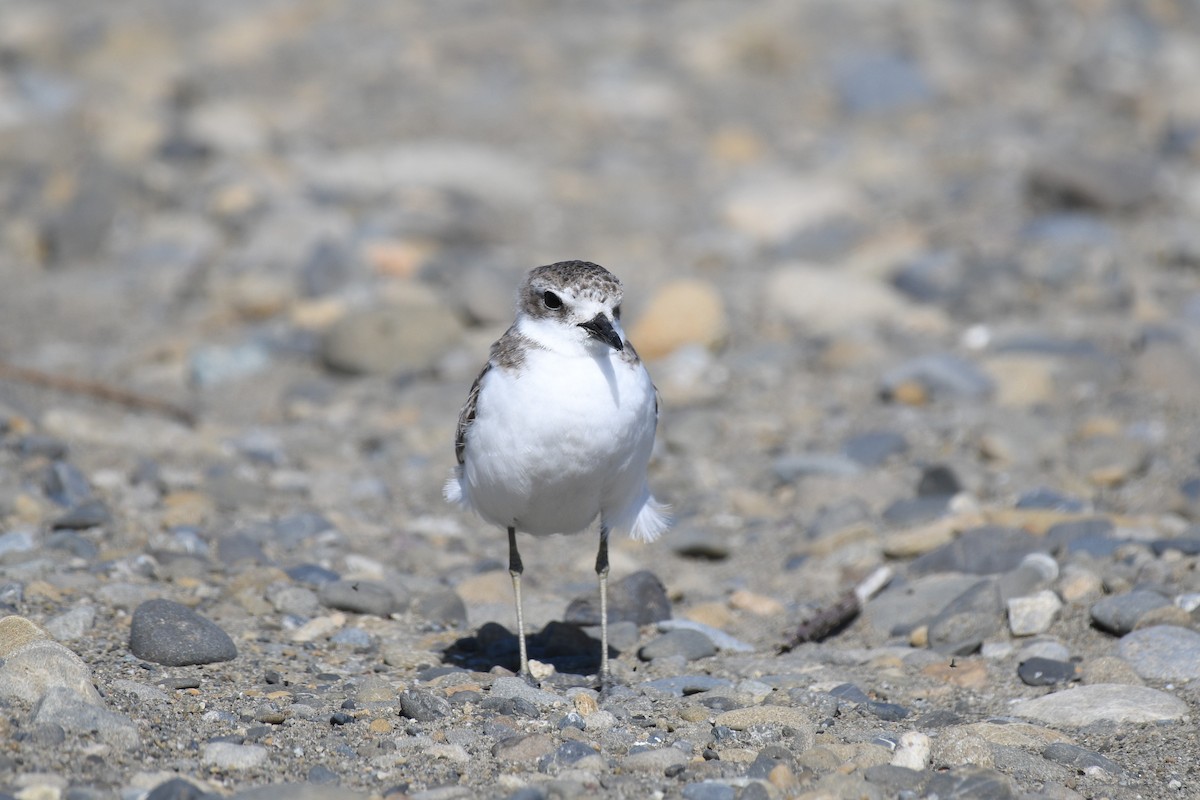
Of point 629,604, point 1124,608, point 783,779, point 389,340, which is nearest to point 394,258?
point 389,340

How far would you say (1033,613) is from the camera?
694 cm

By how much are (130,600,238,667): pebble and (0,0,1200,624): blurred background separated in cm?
183

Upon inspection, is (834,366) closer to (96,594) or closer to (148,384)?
(148,384)

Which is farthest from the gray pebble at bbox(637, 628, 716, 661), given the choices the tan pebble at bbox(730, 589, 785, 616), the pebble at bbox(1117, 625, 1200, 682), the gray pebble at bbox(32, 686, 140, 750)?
the gray pebble at bbox(32, 686, 140, 750)

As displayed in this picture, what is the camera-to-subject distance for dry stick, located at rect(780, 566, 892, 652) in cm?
724

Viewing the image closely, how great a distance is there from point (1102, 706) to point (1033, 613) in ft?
3.04

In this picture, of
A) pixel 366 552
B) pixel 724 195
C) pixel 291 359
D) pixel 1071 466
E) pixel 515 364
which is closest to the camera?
pixel 515 364

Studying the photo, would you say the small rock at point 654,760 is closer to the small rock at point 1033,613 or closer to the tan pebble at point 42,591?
the small rock at point 1033,613

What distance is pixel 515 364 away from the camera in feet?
20.2

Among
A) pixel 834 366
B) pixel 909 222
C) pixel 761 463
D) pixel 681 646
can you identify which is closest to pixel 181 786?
pixel 681 646

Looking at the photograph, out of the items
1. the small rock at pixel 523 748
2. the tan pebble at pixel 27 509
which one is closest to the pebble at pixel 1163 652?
the small rock at pixel 523 748

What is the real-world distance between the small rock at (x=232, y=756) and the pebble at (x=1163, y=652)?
3.93 metres

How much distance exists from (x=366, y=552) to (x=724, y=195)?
7.51 m

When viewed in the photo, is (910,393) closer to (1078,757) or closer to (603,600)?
(603,600)
